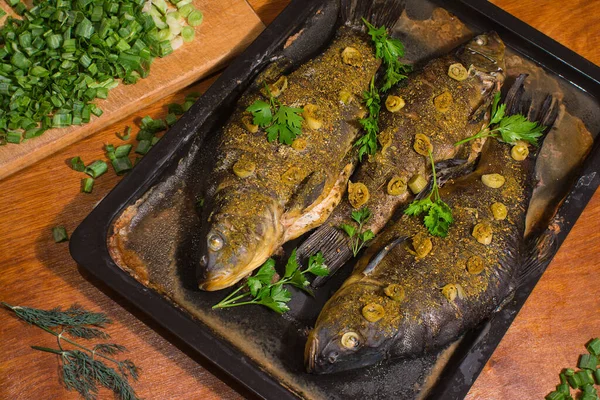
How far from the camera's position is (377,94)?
3.32m

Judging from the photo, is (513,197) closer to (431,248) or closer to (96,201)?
(431,248)

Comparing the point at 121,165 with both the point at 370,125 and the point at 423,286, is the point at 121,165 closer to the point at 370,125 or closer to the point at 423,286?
the point at 370,125

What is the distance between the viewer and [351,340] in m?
2.74

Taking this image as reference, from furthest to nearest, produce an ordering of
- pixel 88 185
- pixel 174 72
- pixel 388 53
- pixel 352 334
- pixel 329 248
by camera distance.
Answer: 1. pixel 174 72
2. pixel 88 185
3. pixel 388 53
4. pixel 329 248
5. pixel 352 334

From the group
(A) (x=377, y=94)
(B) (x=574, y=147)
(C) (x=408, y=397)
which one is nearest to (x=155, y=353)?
(C) (x=408, y=397)

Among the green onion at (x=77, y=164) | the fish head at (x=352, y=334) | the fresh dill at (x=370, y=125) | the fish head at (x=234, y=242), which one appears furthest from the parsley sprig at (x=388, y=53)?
the green onion at (x=77, y=164)

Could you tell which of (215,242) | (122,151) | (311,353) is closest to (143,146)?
(122,151)

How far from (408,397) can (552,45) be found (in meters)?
1.87

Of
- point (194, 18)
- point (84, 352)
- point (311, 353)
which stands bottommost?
point (84, 352)

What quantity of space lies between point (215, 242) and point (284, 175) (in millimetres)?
426

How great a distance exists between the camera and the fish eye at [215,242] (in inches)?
111

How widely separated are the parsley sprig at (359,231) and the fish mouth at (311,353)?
489 mm

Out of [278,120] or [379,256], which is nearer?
[379,256]

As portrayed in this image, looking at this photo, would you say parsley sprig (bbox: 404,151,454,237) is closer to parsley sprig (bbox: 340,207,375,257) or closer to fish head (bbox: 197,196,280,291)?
parsley sprig (bbox: 340,207,375,257)
